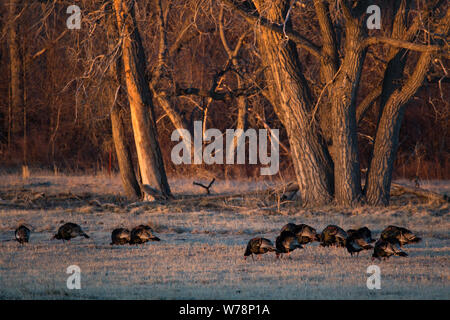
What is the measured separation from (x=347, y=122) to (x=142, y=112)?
5.52 meters

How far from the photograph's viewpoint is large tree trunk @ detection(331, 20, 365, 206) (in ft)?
50.6

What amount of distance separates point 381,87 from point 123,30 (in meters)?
6.55

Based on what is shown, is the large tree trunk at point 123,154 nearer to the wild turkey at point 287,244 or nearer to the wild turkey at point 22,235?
the wild turkey at point 22,235

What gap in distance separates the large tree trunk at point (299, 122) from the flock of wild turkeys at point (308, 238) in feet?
17.8

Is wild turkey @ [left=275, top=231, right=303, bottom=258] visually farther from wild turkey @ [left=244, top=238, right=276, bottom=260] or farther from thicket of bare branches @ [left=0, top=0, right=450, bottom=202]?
→ thicket of bare branches @ [left=0, top=0, right=450, bottom=202]

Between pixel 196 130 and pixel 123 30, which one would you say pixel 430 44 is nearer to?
pixel 123 30

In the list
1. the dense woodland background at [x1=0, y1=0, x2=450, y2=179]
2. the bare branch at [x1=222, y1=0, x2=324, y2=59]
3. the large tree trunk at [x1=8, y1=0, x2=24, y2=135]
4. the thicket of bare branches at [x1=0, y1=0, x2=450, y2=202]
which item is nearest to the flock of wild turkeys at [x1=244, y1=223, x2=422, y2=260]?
the bare branch at [x1=222, y1=0, x2=324, y2=59]

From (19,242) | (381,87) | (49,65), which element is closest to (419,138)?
(381,87)

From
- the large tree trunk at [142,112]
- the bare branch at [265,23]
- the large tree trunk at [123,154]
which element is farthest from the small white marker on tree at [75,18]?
the bare branch at [265,23]

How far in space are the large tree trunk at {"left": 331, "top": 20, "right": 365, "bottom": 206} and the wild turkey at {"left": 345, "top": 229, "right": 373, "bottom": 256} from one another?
563 cm

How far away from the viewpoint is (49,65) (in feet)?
93.6

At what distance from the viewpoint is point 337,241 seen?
1050cm

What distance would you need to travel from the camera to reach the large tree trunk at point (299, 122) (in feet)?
52.1

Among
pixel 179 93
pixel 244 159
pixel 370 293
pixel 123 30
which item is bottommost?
pixel 370 293
